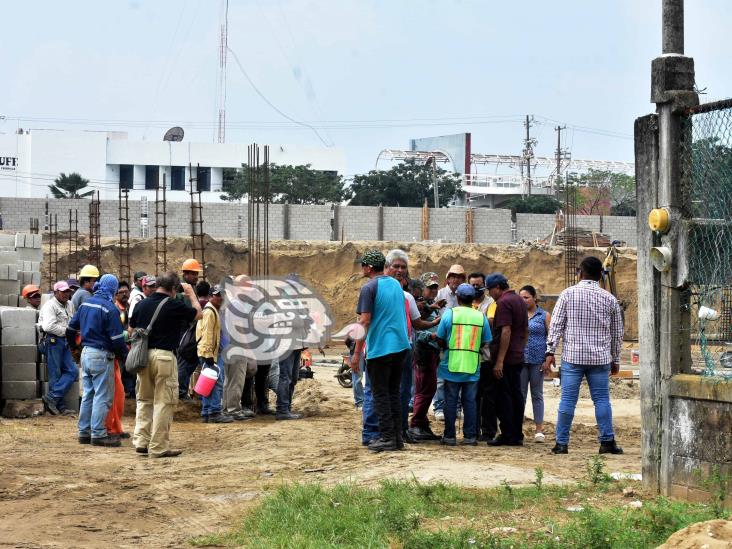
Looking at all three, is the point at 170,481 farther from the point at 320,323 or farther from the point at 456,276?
the point at 320,323

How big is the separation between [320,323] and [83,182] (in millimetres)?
57229

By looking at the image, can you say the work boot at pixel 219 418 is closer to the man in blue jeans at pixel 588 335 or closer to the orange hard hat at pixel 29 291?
the orange hard hat at pixel 29 291

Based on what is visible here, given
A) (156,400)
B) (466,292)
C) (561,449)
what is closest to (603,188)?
(466,292)

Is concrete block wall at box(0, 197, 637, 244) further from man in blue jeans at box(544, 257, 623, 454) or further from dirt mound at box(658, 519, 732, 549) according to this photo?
dirt mound at box(658, 519, 732, 549)

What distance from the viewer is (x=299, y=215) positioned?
150ft

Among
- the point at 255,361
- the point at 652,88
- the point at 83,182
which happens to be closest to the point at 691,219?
the point at 652,88

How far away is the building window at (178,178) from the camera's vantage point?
89.1 meters

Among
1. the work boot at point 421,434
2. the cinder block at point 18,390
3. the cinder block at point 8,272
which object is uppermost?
the cinder block at point 8,272

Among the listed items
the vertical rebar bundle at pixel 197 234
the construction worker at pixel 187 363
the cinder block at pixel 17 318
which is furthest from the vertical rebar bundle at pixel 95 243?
the construction worker at pixel 187 363

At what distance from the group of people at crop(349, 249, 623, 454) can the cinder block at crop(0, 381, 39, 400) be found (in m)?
5.43

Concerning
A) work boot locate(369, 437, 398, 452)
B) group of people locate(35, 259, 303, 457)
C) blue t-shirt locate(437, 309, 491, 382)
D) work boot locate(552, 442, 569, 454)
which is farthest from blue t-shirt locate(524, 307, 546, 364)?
group of people locate(35, 259, 303, 457)

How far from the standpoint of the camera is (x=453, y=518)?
754 centimetres

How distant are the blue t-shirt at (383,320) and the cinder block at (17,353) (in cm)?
613

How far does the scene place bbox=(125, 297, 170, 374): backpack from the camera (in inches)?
444
